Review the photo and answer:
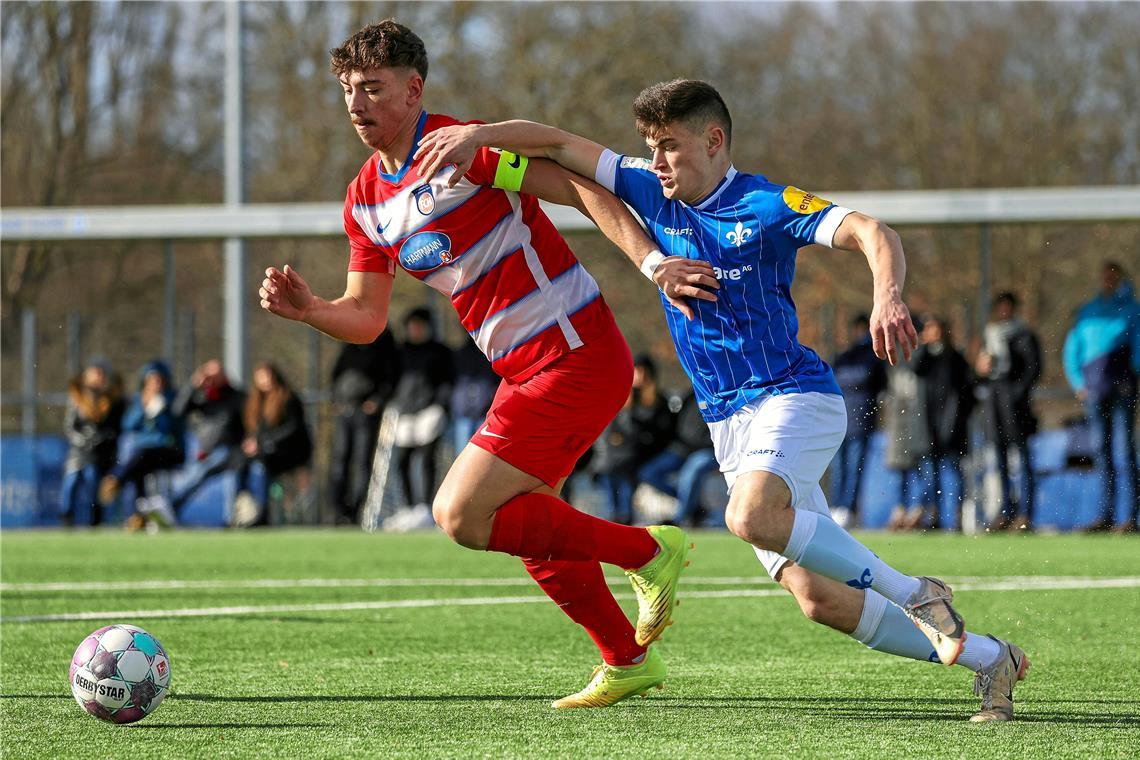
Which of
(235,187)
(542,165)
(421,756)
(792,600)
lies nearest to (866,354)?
(792,600)

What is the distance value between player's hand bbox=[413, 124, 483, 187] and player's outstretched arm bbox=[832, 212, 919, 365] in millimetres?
1127

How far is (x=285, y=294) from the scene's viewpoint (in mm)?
4938

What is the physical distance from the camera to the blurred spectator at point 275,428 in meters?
15.3

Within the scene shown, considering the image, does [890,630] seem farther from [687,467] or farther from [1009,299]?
[687,467]

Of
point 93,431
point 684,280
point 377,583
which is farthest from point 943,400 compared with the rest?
point 684,280

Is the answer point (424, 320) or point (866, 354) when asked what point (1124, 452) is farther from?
point (424, 320)

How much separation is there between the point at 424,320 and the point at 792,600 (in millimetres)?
7439

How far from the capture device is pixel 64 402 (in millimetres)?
18453

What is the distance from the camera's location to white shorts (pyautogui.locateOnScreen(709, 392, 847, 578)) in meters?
4.54

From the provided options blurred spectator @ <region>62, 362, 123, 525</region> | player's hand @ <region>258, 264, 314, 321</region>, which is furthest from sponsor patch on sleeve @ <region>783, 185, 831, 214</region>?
blurred spectator @ <region>62, 362, 123, 525</region>

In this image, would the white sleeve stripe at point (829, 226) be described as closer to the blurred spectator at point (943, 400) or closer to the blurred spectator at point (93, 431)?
the blurred spectator at point (943, 400)

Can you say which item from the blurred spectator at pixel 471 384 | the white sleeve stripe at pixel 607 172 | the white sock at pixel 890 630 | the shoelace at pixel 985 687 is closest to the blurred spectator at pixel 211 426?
the blurred spectator at pixel 471 384

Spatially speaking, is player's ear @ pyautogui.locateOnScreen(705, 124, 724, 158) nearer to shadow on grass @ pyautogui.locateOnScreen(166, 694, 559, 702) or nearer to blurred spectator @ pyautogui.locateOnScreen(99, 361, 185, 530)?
shadow on grass @ pyautogui.locateOnScreen(166, 694, 559, 702)

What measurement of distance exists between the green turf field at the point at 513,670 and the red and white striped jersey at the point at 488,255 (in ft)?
3.80
